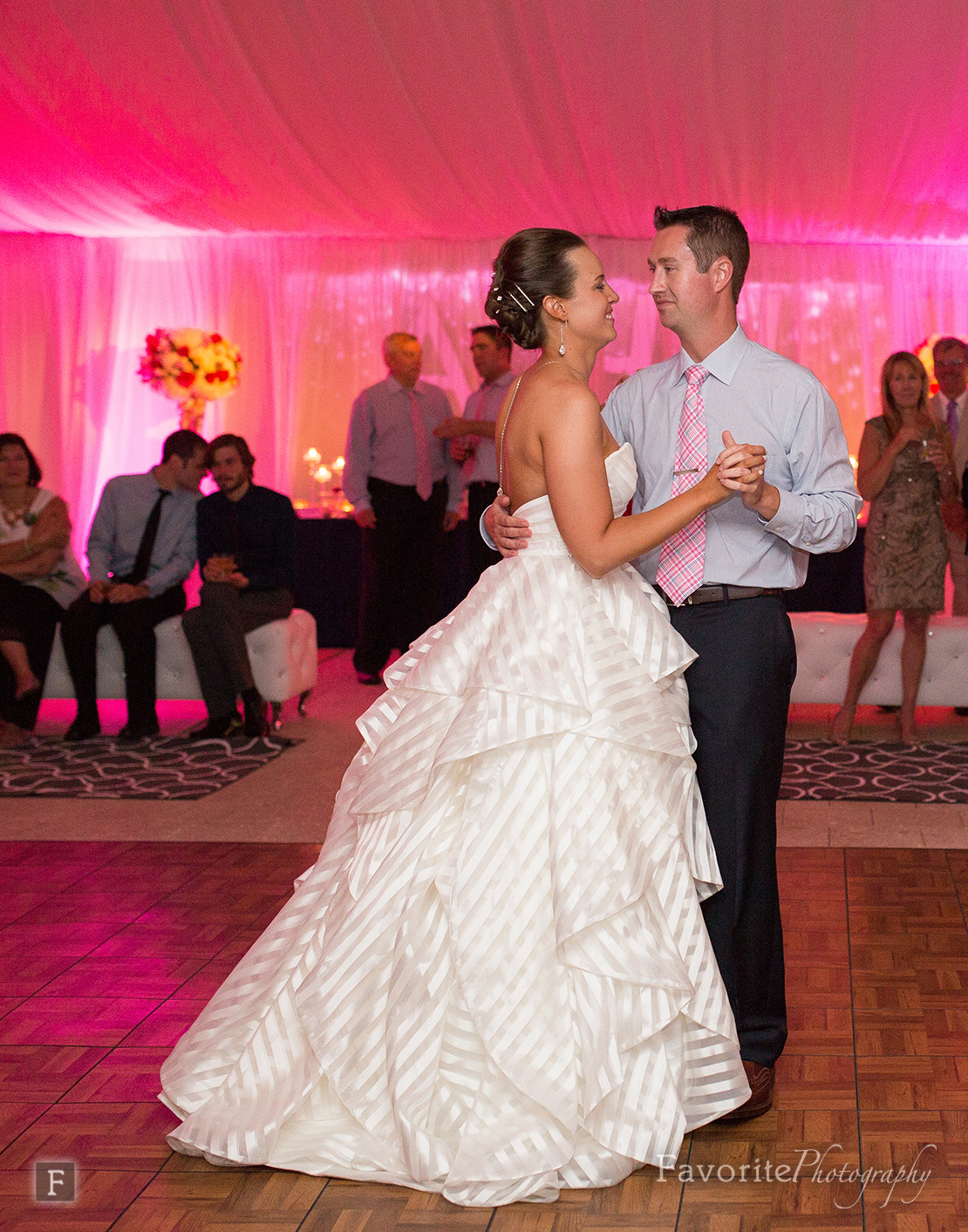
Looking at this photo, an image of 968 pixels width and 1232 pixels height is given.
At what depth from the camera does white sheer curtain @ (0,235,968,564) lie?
35.5 feet

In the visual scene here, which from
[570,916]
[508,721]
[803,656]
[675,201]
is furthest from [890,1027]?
[675,201]

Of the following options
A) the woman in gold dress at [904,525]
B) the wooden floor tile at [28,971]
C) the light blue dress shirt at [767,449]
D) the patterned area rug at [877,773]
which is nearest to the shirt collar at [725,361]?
the light blue dress shirt at [767,449]

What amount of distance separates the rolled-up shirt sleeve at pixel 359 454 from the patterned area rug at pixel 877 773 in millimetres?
2837

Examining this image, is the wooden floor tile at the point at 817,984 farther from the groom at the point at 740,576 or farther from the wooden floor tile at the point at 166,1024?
the wooden floor tile at the point at 166,1024

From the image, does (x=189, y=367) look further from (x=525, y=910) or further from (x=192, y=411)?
(x=525, y=910)

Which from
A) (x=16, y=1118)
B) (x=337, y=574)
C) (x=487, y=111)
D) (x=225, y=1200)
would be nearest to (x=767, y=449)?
(x=225, y=1200)

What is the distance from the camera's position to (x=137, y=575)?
6.08 metres

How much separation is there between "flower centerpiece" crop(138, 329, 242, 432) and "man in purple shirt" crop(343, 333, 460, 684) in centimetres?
263

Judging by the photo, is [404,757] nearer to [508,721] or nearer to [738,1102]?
[508,721]

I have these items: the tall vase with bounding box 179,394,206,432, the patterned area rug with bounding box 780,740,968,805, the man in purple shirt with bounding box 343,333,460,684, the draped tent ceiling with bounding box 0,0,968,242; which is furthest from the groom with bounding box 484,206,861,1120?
the tall vase with bounding box 179,394,206,432

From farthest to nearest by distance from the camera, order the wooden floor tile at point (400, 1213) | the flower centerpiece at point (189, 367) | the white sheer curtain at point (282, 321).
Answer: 1. the white sheer curtain at point (282, 321)
2. the flower centerpiece at point (189, 367)
3. the wooden floor tile at point (400, 1213)

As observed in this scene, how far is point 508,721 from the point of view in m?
2.19

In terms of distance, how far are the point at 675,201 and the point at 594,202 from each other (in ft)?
2.00

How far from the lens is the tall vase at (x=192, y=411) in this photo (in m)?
9.77
